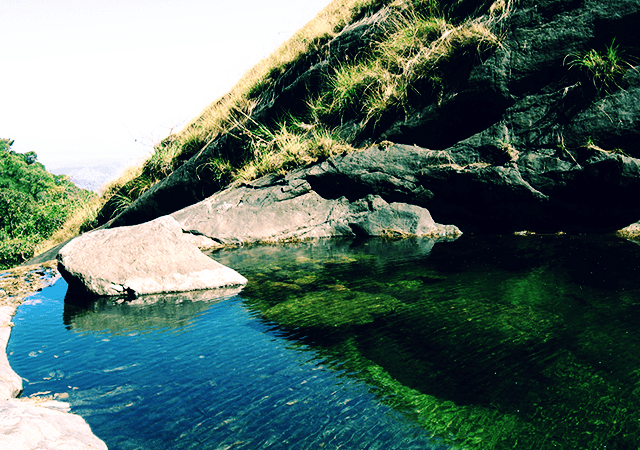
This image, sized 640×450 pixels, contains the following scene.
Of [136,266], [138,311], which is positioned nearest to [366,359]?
[138,311]

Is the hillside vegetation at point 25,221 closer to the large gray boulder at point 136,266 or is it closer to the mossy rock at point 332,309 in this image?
the large gray boulder at point 136,266

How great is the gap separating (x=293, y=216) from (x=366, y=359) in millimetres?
5176

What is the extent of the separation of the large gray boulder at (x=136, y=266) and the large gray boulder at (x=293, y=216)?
260 centimetres

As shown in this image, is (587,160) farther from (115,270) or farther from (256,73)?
(256,73)

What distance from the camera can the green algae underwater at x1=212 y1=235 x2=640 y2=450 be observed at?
210 centimetres

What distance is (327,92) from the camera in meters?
9.19

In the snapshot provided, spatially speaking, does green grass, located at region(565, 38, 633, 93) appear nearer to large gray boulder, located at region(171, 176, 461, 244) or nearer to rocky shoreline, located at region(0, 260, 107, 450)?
large gray boulder, located at region(171, 176, 461, 244)

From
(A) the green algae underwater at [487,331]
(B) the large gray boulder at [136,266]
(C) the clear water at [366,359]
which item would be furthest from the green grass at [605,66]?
(B) the large gray boulder at [136,266]

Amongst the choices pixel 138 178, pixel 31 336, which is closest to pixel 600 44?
pixel 31 336

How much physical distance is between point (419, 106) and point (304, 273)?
3.97 m

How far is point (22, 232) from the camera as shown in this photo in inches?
581

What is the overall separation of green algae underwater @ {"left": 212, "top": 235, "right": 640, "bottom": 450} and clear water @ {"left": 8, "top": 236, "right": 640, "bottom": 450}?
0.04ft

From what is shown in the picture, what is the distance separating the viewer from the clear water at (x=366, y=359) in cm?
209

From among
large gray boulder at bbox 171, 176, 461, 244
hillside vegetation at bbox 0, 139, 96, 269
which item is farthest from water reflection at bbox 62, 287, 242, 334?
hillside vegetation at bbox 0, 139, 96, 269
